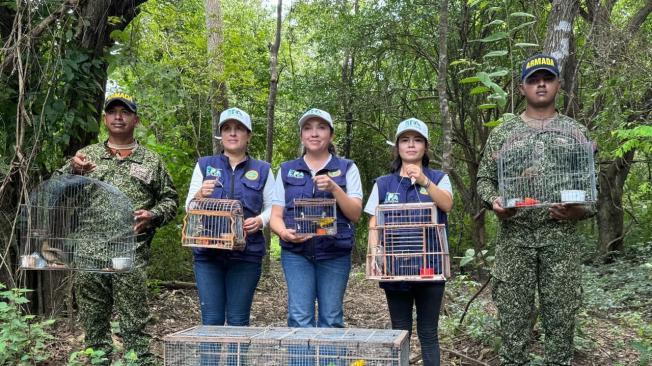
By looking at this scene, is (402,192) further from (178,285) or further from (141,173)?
(178,285)

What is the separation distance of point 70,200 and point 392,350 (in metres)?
2.41

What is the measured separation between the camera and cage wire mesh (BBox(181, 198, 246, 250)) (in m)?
3.66

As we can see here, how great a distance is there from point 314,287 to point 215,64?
17.7 ft

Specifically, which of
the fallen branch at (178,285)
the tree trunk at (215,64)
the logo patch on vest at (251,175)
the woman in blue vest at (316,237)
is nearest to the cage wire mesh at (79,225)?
the logo patch on vest at (251,175)

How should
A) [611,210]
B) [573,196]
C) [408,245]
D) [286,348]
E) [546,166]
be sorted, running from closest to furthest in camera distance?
1. [286,348]
2. [573,196]
3. [546,166]
4. [408,245]
5. [611,210]

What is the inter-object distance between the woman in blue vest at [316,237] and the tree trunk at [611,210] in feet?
29.6

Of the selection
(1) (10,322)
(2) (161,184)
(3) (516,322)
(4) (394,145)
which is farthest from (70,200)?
(3) (516,322)

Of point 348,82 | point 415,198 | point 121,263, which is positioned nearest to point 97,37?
point 121,263

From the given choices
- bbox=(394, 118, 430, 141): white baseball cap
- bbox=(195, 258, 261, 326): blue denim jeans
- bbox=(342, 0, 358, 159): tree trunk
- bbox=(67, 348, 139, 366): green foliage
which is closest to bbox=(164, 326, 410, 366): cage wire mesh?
bbox=(67, 348, 139, 366): green foliage

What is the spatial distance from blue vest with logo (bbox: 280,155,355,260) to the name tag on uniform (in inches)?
36.0

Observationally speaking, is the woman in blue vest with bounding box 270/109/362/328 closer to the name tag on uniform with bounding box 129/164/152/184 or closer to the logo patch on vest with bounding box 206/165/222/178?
the logo patch on vest with bounding box 206/165/222/178

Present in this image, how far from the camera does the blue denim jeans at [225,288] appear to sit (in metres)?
3.89

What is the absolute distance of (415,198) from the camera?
3.79 metres

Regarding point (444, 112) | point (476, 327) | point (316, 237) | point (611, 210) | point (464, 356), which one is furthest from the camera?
point (611, 210)
